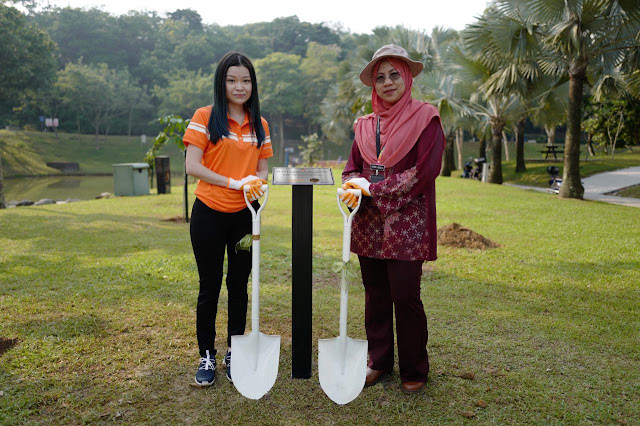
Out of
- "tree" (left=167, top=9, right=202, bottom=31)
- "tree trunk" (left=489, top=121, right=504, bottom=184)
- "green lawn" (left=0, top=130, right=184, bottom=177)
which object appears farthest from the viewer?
"tree" (left=167, top=9, right=202, bottom=31)

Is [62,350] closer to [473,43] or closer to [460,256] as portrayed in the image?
→ [460,256]

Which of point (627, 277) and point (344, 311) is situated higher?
point (344, 311)

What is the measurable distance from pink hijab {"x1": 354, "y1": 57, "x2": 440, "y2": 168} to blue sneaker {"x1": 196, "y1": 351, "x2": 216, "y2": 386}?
135 centimetres

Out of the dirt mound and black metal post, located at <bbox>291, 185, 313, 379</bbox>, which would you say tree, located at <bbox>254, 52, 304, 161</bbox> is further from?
black metal post, located at <bbox>291, 185, 313, 379</bbox>

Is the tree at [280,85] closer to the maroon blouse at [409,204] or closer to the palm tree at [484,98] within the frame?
the palm tree at [484,98]

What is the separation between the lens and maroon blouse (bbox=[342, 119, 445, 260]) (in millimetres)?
2477

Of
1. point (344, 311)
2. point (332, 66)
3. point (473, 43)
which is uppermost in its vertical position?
point (332, 66)

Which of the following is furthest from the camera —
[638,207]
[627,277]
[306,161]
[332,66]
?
[332,66]

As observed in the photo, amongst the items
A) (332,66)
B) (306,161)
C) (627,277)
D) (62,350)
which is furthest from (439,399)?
(332,66)

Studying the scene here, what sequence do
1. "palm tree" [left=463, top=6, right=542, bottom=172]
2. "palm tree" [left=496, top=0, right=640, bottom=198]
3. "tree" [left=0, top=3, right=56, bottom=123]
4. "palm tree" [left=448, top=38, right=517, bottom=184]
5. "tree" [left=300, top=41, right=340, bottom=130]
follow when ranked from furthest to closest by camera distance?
"tree" [left=300, top=41, right=340, bottom=130], "tree" [left=0, top=3, right=56, bottom=123], "palm tree" [left=448, top=38, right=517, bottom=184], "palm tree" [left=463, top=6, right=542, bottom=172], "palm tree" [left=496, top=0, right=640, bottom=198]

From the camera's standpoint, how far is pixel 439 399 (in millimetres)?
2604

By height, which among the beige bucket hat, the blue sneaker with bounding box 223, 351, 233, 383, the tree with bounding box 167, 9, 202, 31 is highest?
the tree with bounding box 167, 9, 202, 31

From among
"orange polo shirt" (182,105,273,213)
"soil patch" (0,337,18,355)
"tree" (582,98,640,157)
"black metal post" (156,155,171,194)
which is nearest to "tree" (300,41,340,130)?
"tree" (582,98,640,157)

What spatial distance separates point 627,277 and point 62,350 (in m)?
4.95
